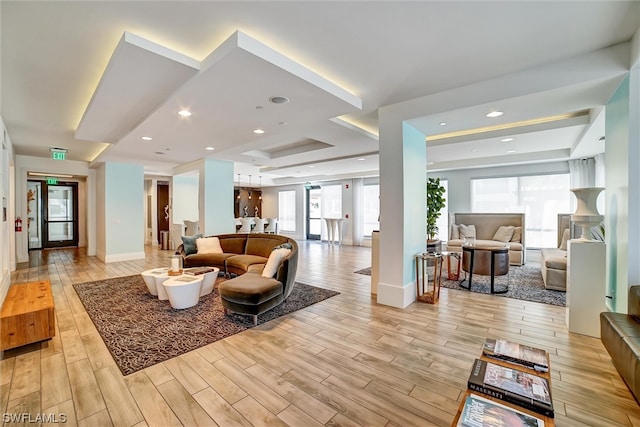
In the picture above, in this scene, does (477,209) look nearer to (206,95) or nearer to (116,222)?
(206,95)

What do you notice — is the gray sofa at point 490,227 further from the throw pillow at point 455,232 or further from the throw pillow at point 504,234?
the throw pillow at point 504,234

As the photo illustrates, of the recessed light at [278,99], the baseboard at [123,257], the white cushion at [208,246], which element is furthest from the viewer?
the baseboard at [123,257]

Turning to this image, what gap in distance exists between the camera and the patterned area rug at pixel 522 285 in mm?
4269

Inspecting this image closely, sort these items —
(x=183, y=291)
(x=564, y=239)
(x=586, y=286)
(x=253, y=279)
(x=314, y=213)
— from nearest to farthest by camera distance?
(x=586, y=286)
(x=253, y=279)
(x=183, y=291)
(x=564, y=239)
(x=314, y=213)

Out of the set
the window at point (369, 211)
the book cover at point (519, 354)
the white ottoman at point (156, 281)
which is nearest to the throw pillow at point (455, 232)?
the window at point (369, 211)

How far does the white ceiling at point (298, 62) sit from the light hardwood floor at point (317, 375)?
261cm

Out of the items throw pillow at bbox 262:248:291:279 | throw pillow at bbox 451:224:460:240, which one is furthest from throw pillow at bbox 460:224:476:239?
throw pillow at bbox 262:248:291:279

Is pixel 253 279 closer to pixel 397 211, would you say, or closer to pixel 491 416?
pixel 397 211

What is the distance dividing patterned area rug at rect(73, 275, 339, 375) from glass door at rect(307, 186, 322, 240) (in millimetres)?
7555

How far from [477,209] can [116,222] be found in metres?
10.1

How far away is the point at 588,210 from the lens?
316 cm

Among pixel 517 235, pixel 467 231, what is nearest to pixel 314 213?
pixel 467 231

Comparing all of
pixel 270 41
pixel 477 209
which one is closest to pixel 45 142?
pixel 270 41

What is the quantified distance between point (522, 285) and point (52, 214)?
557 inches
